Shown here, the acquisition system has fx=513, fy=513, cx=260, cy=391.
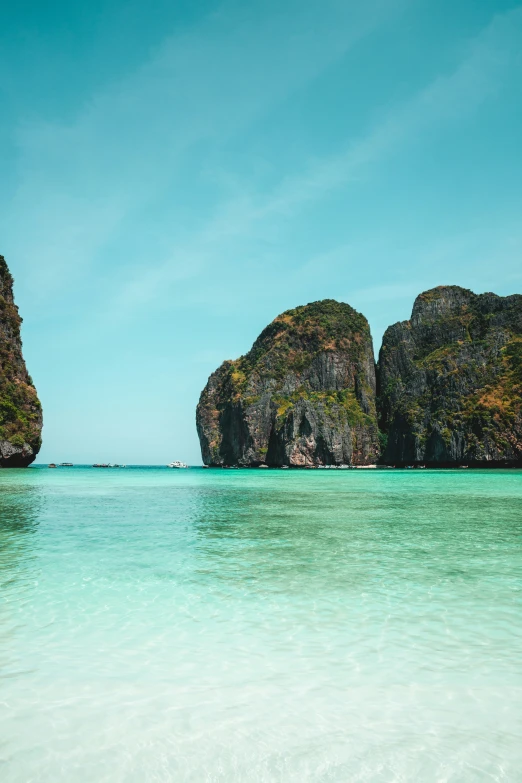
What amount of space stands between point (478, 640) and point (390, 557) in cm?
504

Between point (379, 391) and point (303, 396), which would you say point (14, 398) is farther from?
point (379, 391)

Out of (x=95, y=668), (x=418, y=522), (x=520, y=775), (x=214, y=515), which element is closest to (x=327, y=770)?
(x=520, y=775)

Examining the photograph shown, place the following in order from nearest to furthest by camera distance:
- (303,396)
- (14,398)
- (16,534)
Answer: (16,534) → (14,398) → (303,396)

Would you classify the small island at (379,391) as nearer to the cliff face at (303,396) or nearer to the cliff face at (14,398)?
the cliff face at (303,396)

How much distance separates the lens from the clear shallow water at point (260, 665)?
12.1 ft

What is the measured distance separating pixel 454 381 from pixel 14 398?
89755mm

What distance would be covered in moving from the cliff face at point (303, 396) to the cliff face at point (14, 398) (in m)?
63.7

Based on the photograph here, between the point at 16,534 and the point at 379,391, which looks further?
the point at 379,391

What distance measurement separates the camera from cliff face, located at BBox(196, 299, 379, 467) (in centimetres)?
12700

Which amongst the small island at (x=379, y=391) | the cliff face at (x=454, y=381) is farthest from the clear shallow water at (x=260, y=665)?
the small island at (x=379, y=391)

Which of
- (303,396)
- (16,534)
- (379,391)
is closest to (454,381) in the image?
(379,391)

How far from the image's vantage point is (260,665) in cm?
532

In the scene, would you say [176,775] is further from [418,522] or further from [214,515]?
[214,515]

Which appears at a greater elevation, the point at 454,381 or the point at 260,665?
the point at 454,381
